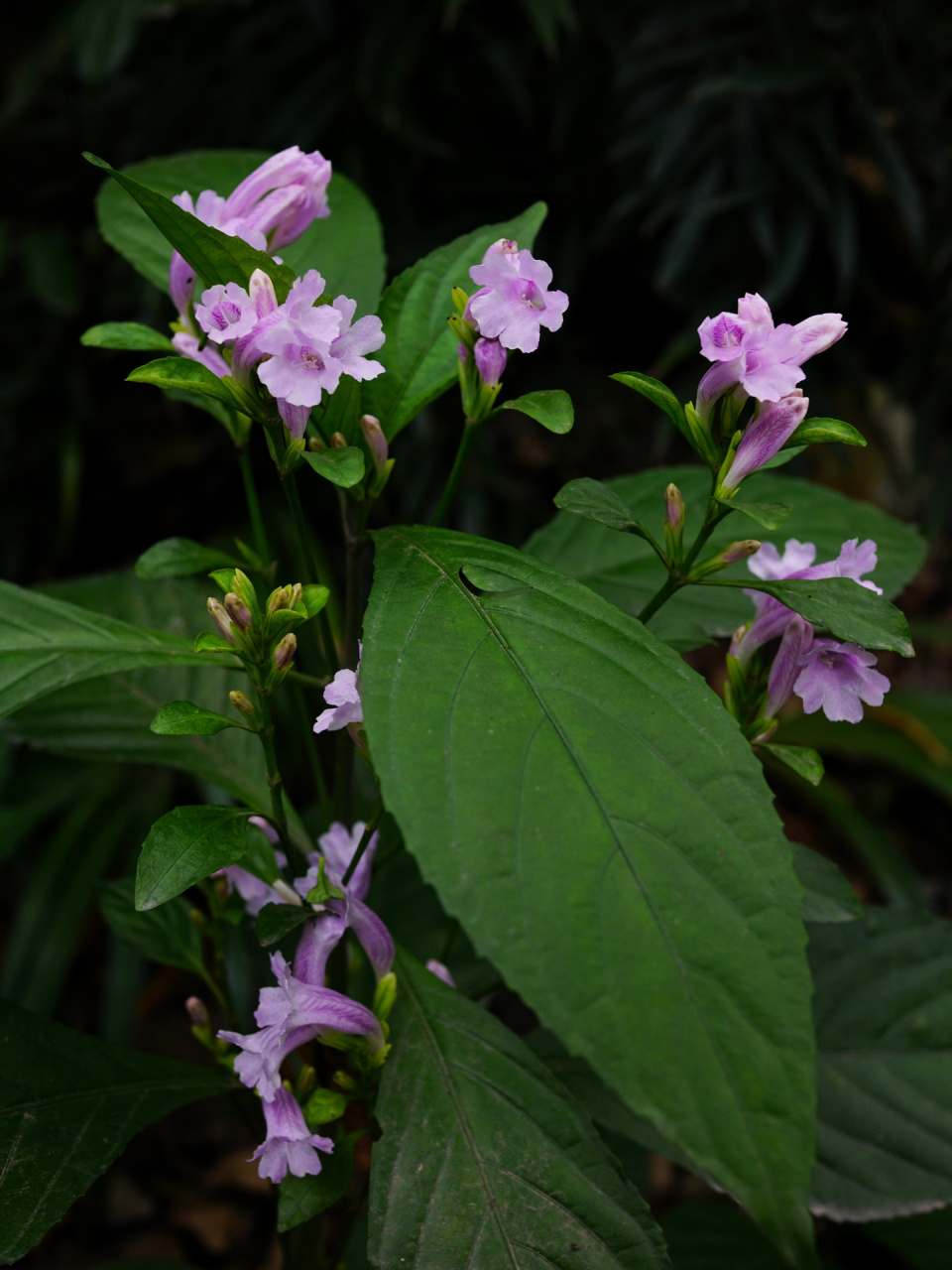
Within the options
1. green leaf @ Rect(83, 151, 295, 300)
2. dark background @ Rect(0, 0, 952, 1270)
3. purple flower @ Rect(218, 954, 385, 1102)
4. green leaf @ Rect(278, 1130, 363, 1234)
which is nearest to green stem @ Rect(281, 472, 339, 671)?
green leaf @ Rect(83, 151, 295, 300)

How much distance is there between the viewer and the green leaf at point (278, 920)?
54cm

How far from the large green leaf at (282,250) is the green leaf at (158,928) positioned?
0.50 metres

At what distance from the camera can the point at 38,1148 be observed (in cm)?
58

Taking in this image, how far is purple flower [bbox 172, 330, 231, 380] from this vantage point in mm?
642

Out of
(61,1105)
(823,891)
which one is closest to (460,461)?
(823,891)

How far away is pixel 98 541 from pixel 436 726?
192 centimetres

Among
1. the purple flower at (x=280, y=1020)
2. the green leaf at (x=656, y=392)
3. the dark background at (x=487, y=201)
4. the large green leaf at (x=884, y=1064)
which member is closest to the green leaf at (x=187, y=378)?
the green leaf at (x=656, y=392)

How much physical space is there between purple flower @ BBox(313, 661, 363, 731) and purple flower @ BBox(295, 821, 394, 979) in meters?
0.09

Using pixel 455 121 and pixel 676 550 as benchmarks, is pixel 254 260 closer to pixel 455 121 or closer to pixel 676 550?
pixel 676 550

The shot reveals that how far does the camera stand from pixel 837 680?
58cm

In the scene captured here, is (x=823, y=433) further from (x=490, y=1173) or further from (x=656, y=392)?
(x=490, y=1173)

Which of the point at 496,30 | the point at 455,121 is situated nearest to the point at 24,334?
the point at 455,121

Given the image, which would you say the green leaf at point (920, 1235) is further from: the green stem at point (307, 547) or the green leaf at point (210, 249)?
the green leaf at point (210, 249)

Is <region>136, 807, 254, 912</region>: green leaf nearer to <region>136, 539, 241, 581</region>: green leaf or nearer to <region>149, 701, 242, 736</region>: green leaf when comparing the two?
<region>149, 701, 242, 736</region>: green leaf
